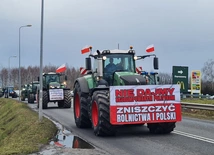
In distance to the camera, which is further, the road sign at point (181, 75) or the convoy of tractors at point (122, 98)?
the road sign at point (181, 75)

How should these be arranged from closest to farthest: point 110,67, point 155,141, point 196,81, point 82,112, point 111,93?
point 155,141 < point 111,93 < point 110,67 < point 82,112 < point 196,81

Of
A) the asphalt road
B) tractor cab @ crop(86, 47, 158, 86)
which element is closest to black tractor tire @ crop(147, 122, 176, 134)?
the asphalt road

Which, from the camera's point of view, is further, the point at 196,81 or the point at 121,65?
the point at 196,81

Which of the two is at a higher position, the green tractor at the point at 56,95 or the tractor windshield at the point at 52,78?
the tractor windshield at the point at 52,78

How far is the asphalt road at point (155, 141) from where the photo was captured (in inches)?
382

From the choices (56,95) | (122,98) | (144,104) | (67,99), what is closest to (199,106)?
(144,104)

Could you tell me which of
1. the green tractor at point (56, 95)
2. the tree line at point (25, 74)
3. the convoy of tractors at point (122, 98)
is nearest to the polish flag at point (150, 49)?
the convoy of tractors at point (122, 98)

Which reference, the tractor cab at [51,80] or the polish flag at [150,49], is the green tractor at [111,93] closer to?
the polish flag at [150,49]

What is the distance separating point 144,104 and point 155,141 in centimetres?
132

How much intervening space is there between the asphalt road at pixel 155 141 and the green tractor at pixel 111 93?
1.38 ft

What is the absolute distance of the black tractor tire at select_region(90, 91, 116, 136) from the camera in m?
11.8

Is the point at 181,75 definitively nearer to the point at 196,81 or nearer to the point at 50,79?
the point at 196,81

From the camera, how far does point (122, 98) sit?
11859 millimetres

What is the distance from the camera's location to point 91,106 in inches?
513
